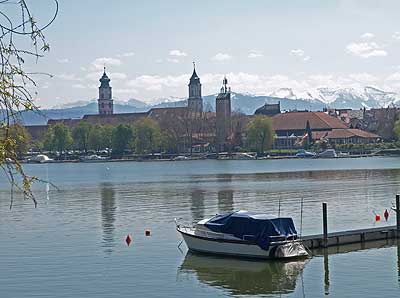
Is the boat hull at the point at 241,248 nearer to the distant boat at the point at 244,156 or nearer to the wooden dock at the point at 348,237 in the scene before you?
the wooden dock at the point at 348,237

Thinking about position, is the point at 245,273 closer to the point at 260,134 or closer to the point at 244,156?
the point at 260,134

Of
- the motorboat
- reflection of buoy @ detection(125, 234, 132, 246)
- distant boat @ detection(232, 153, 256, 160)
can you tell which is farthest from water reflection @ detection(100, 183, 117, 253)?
distant boat @ detection(232, 153, 256, 160)

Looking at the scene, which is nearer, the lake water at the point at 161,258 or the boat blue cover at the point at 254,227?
the lake water at the point at 161,258

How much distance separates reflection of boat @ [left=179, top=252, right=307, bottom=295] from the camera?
30156mm

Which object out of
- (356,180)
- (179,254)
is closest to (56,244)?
(179,254)

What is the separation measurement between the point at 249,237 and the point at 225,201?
103 ft

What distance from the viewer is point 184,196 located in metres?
72.5

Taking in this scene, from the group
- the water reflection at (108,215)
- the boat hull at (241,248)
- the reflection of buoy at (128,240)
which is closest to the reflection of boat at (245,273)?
the boat hull at (241,248)

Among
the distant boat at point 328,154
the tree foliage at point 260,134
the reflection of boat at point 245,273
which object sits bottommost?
the reflection of boat at point 245,273

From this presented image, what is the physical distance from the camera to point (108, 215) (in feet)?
185

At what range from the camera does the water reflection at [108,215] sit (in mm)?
41638

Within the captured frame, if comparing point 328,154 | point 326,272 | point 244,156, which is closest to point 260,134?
point 244,156

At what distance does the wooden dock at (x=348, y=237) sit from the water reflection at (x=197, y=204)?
14583 mm

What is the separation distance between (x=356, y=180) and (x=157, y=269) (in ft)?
204
